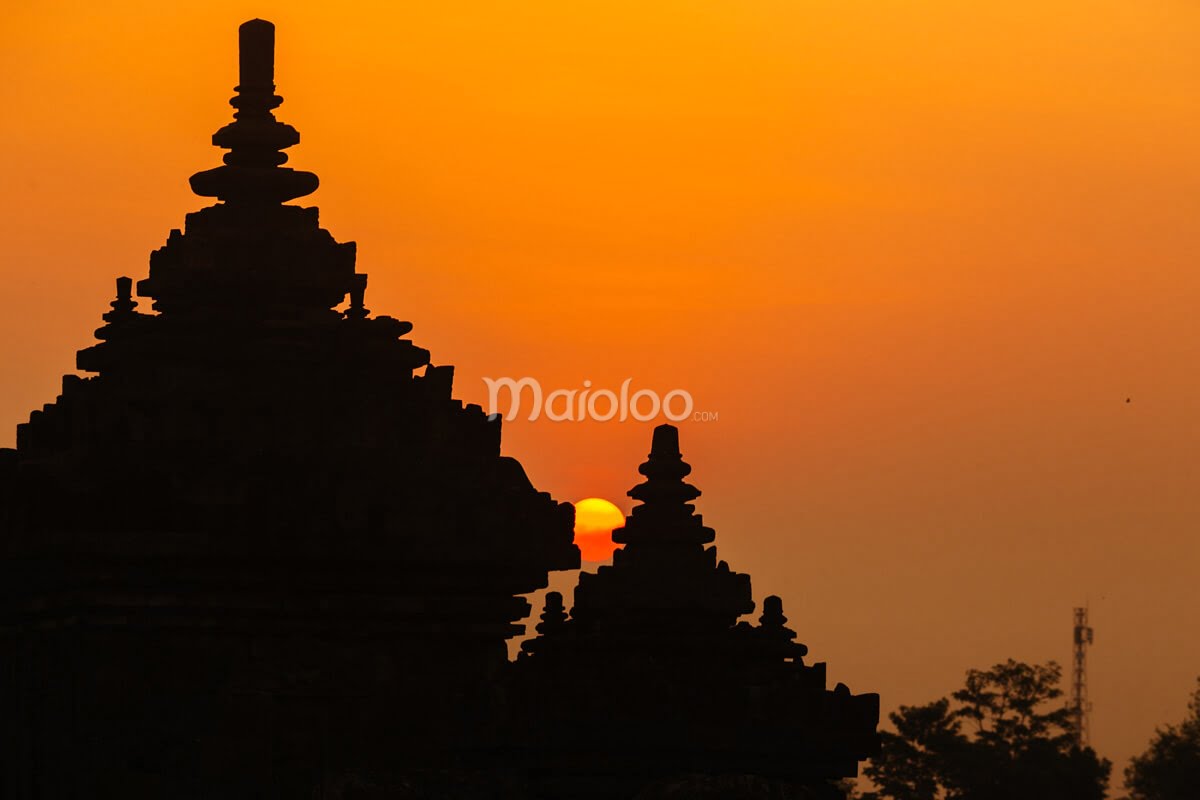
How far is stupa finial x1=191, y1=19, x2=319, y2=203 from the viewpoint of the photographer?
2205 cm

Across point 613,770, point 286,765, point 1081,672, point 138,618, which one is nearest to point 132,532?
point 138,618

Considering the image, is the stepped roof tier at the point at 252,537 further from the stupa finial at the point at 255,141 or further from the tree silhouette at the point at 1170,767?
the tree silhouette at the point at 1170,767

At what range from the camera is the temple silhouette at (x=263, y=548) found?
20.3 metres

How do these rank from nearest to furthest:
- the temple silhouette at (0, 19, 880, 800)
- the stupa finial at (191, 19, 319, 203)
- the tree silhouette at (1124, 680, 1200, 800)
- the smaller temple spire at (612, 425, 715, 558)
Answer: the temple silhouette at (0, 19, 880, 800), the stupa finial at (191, 19, 319, 203), the smaller temple spire at (612, 425, 715, 558), the tree silhouette at (1124, 680, 1200, 800)

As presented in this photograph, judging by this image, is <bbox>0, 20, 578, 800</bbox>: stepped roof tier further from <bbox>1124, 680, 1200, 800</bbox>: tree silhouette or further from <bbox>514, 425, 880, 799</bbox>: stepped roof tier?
<bbox>1124, 680, 1200, 800</bbox>: tree silhouette

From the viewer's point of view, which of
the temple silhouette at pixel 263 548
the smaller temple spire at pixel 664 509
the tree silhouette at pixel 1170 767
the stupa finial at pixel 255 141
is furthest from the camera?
the tree silhouette at pixel 1170 767

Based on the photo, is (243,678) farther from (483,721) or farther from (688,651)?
(688,651)

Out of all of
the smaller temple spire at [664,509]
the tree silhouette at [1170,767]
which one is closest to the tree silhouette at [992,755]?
the tree silhouette at [1170,767]

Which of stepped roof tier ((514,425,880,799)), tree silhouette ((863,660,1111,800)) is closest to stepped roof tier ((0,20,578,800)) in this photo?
stepped roof tier ((514,425,880,799))

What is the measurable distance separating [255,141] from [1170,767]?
80247 millimetres

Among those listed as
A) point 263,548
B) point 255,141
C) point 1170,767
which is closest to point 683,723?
point 263,548

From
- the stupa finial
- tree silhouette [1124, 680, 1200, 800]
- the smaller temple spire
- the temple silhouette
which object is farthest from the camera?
tree silhouette [1124, 680, 1200, 800]

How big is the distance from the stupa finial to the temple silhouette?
0.07 feet

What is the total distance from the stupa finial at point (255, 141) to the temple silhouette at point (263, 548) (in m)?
0.02
